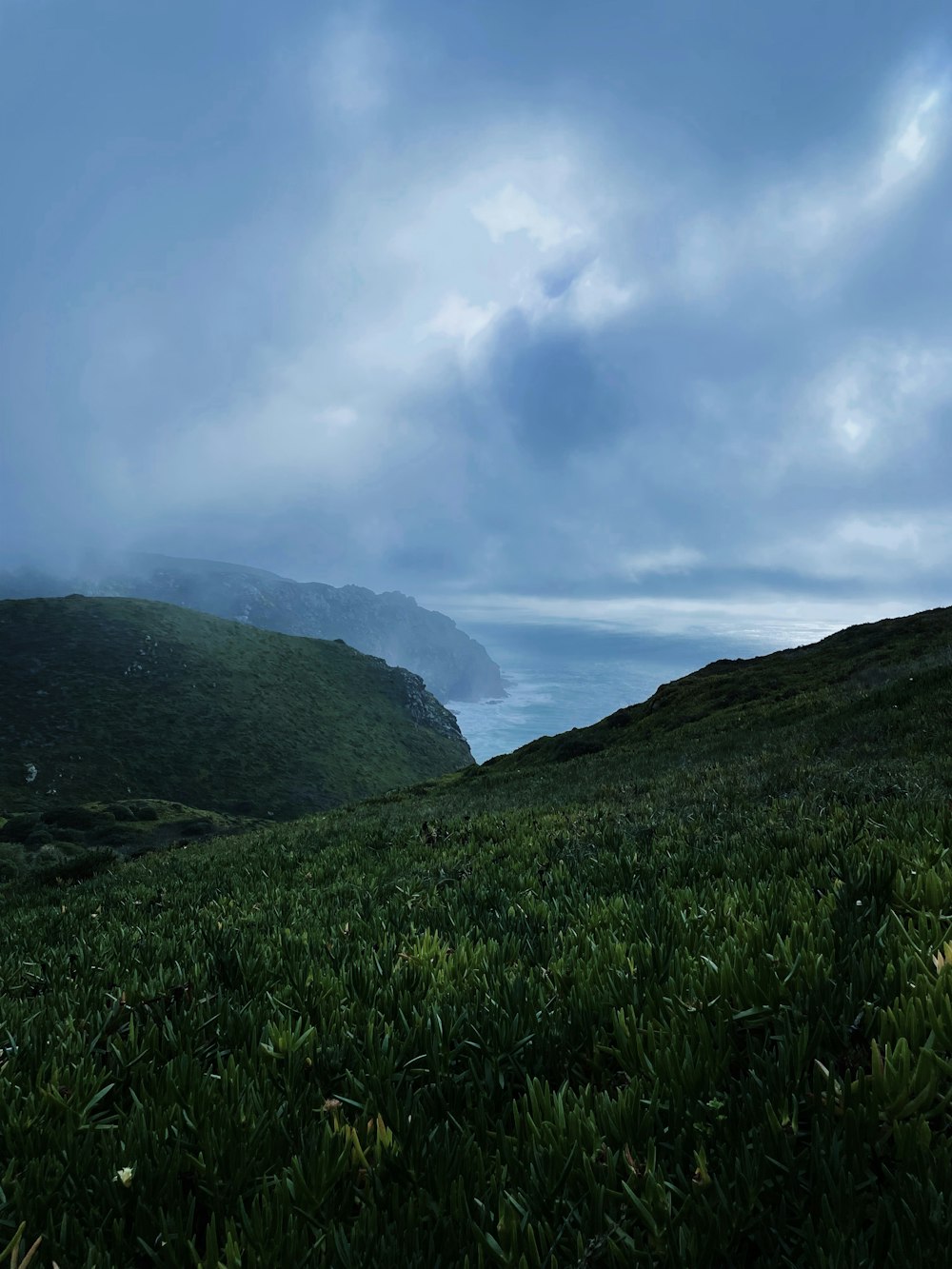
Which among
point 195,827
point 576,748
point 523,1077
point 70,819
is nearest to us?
point 523,1077

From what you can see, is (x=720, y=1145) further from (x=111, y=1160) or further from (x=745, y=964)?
(x=111, y=1160)

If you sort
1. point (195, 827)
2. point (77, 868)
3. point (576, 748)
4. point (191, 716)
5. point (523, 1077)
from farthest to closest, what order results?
point (191, 716) < point (195, 827) < point (576, 748) < point (77, 868) < point (523, 1077)

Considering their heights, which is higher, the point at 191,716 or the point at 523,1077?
the point at 523,1077

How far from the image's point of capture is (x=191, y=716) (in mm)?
131500

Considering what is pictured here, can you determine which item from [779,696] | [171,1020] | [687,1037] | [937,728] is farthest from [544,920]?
[779,696]

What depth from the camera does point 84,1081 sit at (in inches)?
94.8

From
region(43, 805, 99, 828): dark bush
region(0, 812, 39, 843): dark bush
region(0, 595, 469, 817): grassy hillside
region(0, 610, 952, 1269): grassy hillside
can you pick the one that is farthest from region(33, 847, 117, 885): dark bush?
region(0, 595, 469, 817): grassy hillside

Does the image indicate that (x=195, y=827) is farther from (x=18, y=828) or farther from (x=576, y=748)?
(x=576, y=748)

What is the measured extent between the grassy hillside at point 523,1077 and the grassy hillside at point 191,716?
114000 millimetres

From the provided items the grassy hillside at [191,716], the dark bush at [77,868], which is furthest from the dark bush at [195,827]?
the grassy hillside at [191,716]

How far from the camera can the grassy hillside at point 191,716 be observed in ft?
361

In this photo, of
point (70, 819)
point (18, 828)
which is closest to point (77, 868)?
point (18, 828)

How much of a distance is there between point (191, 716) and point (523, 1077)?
145 metres

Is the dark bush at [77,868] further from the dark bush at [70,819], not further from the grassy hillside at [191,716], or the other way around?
the grassy hillside at [191,716]
